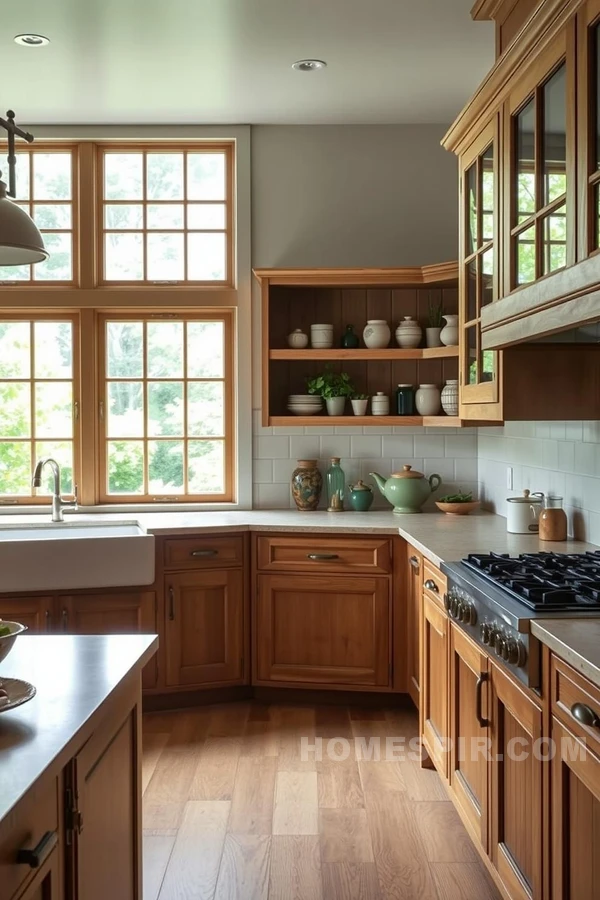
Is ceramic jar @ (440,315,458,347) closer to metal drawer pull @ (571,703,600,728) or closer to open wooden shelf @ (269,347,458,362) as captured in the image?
open wooden shelf @ (269,347,458,362)

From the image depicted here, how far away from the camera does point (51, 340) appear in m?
4.94

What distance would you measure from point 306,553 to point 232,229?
6.32 ft

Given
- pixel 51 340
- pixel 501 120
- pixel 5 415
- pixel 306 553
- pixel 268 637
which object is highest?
pixel 501 120

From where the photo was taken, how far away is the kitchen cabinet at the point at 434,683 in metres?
3.12

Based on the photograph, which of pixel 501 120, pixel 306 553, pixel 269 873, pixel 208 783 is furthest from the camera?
pixel 306 553

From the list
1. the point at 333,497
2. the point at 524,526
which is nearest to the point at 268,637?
the point at 333,497

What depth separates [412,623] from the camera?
159 inches

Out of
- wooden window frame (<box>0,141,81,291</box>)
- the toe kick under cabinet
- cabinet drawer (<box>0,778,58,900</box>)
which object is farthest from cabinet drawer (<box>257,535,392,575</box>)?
cabinet drawer (<box>0,778,58,900</box>)

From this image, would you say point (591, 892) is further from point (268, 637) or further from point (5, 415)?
point (5, 415)

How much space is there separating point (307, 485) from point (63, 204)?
6.85 feet

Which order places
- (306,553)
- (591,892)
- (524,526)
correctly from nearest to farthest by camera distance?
(591,892), (524,526), (306,553)

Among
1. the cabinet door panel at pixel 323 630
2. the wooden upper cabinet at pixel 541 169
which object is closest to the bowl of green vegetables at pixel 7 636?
the wooden upper cabinet at pixel 541 169

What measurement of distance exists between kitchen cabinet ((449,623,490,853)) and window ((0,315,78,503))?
276 cm

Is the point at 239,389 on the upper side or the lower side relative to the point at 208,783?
upper
